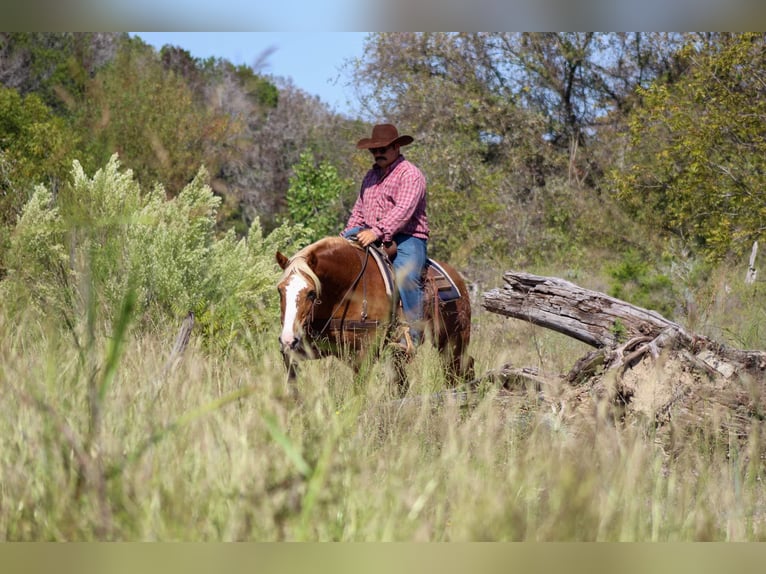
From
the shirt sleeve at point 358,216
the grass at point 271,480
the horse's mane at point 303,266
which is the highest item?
the shirt sleeve at point 358,216

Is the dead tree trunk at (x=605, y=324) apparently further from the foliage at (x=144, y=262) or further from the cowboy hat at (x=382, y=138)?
the foliage at (x=144, y=262)

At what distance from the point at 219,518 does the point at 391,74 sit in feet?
64.8

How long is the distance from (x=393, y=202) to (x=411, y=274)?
2.31ft

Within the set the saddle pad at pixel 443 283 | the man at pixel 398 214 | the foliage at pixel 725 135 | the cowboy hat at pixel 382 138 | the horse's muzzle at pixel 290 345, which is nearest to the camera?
the horse's muzzle at pixel 290 345

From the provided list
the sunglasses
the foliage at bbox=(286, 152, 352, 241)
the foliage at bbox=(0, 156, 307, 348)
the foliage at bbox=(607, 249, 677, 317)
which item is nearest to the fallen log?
the sunglasses

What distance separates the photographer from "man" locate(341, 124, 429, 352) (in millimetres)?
7027

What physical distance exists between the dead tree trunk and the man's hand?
1.09 meters

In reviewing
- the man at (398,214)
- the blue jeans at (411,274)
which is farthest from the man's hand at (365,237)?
the blue jeans at (411,274)

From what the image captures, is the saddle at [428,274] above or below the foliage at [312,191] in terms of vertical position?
below

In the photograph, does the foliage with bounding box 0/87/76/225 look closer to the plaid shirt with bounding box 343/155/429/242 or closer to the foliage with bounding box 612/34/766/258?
the plaid shirt with bounding box 343/155/429/242

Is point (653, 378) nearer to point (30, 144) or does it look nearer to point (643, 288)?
point (643, 288)

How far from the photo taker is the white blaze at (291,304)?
563 centimetres

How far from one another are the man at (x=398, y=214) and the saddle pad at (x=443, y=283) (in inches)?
10.4

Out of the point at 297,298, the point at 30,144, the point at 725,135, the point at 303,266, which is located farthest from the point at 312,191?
the point at 297,298
